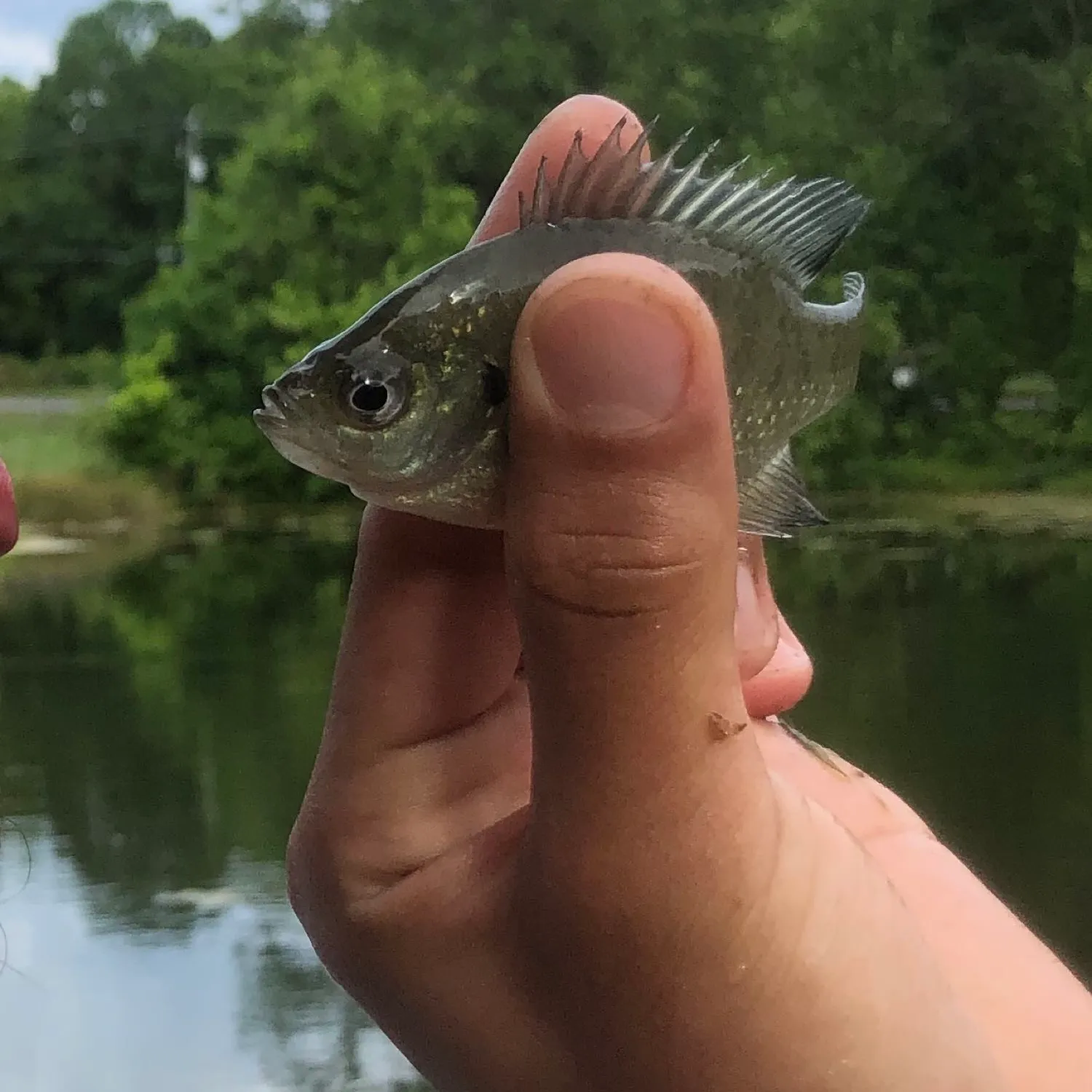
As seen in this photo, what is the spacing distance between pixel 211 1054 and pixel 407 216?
11.0ft

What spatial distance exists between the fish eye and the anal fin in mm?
162

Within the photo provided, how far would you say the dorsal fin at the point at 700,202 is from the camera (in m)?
0.46

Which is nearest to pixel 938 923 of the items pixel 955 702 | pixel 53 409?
pixel 955 702

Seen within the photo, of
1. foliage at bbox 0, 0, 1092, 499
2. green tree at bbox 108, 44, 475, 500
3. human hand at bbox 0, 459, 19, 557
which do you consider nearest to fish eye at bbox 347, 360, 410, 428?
human hand at bbox 0, 459, 19, 557

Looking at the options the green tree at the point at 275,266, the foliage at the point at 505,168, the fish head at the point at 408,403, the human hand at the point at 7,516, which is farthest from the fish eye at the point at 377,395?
the green tree at the point at 275,266

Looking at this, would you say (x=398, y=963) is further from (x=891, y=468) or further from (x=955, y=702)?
(x=891, y=468)

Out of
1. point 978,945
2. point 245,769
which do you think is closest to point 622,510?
point 978,945

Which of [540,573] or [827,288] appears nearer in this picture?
[540,573]

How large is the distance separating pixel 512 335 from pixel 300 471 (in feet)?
11.7

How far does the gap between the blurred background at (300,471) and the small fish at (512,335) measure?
85cm

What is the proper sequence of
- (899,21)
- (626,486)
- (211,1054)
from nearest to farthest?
(626,486)
(211,1054)
(899,21)

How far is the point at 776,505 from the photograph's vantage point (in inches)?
21.1

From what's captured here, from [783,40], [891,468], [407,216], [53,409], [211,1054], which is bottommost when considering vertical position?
[211,1054]

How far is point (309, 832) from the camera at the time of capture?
0.54 meters
